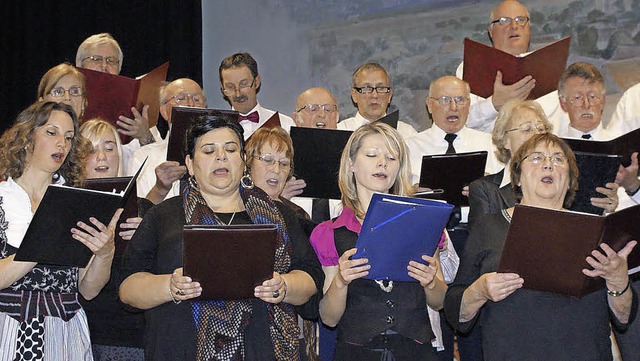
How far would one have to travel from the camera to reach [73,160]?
12.2ft

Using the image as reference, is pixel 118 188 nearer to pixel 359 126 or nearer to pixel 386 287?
pixel 386 287

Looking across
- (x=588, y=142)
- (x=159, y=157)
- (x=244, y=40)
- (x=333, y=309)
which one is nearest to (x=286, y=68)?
(x=244, y=40)

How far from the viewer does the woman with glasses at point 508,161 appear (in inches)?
159

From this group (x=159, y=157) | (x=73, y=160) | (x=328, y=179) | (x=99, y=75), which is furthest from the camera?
(x=159, y=157)

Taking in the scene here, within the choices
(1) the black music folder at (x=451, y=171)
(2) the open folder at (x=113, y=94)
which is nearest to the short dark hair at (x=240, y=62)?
(2) the open folder at (x=113, y=94)

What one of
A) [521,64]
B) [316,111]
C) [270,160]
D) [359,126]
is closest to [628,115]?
[521,64]

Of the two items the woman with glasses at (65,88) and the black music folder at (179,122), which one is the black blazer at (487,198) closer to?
the black music folder at (179,122)

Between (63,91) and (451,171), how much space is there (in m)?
2.09

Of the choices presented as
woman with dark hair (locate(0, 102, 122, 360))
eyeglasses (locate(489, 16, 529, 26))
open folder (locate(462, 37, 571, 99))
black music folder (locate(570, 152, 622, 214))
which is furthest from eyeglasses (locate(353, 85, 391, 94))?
woman with dark hair (locate(0, 102, 122, 360))

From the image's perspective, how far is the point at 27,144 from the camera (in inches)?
140

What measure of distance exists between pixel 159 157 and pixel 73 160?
5.47 feet

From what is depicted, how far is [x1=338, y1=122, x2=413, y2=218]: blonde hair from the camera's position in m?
3.65

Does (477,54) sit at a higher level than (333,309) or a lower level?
higher

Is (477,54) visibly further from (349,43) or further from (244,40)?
(244,40)
